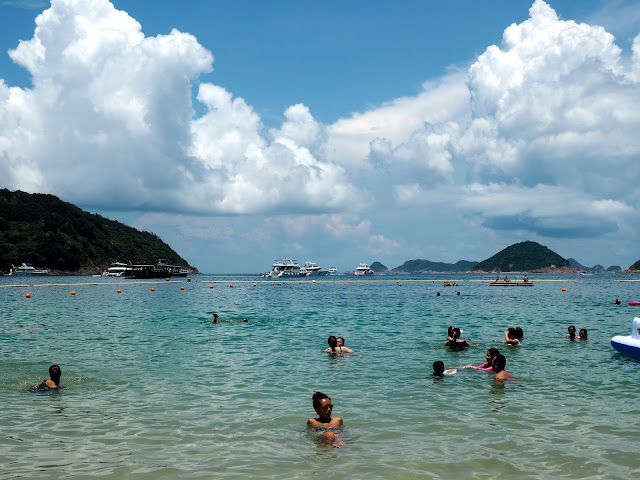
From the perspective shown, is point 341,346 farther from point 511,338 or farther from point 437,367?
point 511,338

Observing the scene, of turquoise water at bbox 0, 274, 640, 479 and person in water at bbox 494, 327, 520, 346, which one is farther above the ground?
person in water at bbox 494, 327, 520, 346

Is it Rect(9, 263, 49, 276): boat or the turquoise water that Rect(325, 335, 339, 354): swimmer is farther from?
Rect(9, 263, 49, 276): boat

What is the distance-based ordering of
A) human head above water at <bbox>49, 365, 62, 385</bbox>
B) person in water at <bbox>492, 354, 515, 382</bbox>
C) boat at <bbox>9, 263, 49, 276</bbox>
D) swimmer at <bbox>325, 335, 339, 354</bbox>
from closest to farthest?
human head above water at <bbox>49, 365, 62, 385</bbox>, person in water at <bbox>492, 354, 515, 382</bbox>, swimmer at <bbox>325, 335, 339, 354</bbox>, boat at <bbox>9, 263, 49, 276</bbox>

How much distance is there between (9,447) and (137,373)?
7.63 metres

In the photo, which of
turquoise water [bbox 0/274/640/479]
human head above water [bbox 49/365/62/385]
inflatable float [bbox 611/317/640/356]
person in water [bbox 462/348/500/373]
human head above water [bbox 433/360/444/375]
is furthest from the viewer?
inflatable float [bbox 611/317/640/356]

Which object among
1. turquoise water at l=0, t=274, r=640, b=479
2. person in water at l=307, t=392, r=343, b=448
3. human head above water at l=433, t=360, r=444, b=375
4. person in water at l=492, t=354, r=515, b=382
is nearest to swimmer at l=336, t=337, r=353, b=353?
turquoise water at l=0, t=274, r=640, b=479

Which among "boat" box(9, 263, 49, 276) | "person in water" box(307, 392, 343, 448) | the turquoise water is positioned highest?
"boat" box(9, 263, 49, 276)

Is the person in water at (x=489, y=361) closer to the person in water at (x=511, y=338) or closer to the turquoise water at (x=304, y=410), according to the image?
the turquoise water at (x=304, y=410)

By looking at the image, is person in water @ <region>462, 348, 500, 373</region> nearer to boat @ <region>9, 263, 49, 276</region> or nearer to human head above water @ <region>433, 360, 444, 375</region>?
human head above water @ <region>433, 360, 444, 375</region>

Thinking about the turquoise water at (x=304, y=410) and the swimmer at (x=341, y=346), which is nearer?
the turquoise water at (x=304, y=410)

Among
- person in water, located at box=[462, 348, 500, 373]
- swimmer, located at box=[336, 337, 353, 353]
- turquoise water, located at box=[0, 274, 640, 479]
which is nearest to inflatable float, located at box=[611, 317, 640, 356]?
turquoise water, located at box=[0, 274, 640, 479]

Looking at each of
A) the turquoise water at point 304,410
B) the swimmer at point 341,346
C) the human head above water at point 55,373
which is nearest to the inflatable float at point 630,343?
the turquoise water at point 304,410

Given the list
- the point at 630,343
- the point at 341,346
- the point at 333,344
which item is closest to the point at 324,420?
the point at 333,344

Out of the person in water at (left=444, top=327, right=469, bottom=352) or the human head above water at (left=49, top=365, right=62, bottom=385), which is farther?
the person in water at (left=444, top=327, right=469, bottom=352)
